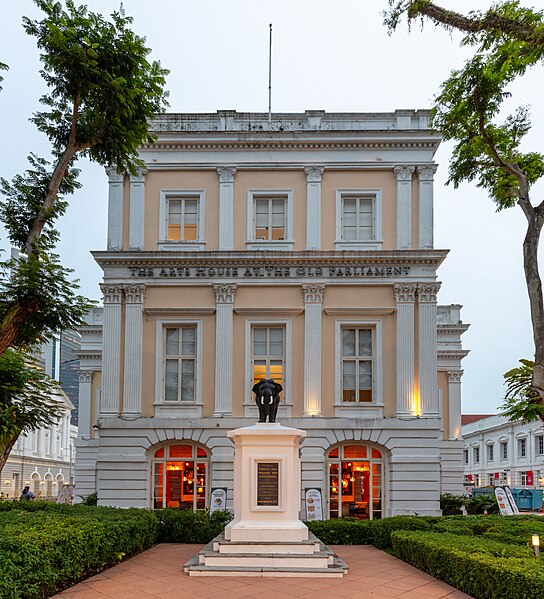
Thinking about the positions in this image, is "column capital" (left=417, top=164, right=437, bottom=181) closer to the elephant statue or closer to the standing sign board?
the standing sign board

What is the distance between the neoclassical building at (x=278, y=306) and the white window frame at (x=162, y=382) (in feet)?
0.16

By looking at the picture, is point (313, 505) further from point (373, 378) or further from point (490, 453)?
point (490, 453)

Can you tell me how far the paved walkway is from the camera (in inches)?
471

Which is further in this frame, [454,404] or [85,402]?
[454,404]

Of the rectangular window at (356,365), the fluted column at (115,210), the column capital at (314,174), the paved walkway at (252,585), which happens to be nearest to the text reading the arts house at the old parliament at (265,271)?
the fluted column at (115,210)

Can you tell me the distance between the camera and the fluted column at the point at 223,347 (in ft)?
79.0

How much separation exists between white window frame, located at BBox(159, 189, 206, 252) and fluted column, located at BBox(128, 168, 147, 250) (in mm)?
626

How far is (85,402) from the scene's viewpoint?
36.5 metres

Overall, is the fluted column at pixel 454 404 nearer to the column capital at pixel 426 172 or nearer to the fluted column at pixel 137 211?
the column capital at pixel 426 172

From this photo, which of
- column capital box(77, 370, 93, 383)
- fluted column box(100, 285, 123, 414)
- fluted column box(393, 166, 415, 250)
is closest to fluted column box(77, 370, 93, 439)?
column capital box(77, 370, 93, 383)

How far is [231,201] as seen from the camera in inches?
996

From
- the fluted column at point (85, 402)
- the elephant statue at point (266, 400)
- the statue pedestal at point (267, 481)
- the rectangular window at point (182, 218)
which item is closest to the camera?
the statue pedestal at point (267, 481)

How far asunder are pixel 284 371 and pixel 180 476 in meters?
4.74

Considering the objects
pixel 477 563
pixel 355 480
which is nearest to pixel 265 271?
pixel 355 480
